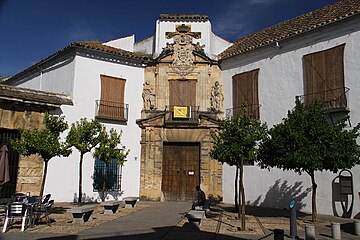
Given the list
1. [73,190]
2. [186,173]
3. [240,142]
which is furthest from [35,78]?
[240,142]

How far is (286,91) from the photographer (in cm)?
1494

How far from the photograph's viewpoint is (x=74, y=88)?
16.0 meters

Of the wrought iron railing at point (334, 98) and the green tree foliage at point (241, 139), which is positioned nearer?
the green tree foliage at point (241, 139)

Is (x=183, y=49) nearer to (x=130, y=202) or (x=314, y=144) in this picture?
(x=130, y=202)

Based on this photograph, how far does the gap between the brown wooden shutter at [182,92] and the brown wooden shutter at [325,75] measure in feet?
18.8

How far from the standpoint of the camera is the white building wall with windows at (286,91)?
12.7 metres

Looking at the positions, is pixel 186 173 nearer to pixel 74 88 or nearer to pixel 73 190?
pixel 73 190

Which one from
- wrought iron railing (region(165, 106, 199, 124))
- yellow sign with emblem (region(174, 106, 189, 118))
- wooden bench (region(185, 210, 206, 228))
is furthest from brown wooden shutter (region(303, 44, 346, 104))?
wooden bench (region(185, 210, 206, 228))

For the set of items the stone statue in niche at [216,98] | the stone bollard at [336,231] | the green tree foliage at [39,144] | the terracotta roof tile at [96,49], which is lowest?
the stone bollard at [336,231]

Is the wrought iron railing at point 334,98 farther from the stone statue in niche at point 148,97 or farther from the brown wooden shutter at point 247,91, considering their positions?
the stone statue in niche at point 148,97

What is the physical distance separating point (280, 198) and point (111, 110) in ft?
28.7

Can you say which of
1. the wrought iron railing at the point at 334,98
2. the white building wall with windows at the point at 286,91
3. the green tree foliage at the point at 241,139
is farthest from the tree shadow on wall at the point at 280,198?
the green tree foliage at the point at 241,139

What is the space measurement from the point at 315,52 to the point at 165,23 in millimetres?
8025

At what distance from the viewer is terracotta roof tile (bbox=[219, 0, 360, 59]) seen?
1379 centimetres
